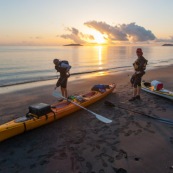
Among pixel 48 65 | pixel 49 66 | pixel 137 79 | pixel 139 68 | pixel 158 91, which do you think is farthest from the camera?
pixel 48 65

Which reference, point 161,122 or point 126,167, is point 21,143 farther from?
point 161,122

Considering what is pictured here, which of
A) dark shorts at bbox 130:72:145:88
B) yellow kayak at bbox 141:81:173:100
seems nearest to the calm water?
yellow kayak at bbox 141:81:173:100

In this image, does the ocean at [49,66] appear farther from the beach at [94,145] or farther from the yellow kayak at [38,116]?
the beach at [94,145]

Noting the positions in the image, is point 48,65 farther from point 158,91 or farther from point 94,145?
point 94,145

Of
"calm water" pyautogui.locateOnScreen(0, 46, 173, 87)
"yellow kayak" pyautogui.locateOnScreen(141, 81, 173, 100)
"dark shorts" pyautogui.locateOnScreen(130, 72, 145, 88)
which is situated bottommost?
"calm water" pyautogui.locateOnScreen(0, 46, 173, 87)

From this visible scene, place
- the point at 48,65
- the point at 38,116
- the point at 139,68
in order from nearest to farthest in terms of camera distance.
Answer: the point at 38,116, the point at 139,68, the point at 48,65

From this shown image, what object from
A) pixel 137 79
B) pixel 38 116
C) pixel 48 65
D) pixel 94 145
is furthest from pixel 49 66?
pixel 94 145

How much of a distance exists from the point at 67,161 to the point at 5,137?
79.7 inches

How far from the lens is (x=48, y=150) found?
514 centimetres

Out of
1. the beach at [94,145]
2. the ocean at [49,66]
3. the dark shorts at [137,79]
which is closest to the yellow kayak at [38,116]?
the beach at [94,145]

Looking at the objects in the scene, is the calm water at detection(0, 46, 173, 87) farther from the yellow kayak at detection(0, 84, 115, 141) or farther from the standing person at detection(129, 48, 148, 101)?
the standing person at detection(129, 48, 148, 101)

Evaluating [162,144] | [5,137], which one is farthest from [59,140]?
[162,144]

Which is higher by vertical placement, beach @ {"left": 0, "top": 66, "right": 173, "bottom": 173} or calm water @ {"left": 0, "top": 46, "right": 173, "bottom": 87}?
beach @ {"left": 0, "top": 66, "right": 173, "bottom": 173}

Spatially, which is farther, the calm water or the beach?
the calm water
